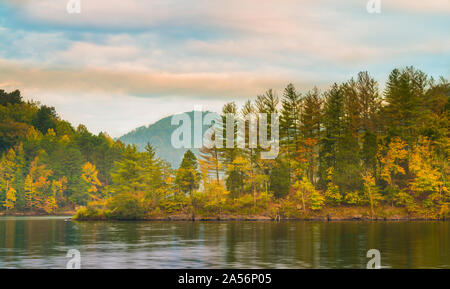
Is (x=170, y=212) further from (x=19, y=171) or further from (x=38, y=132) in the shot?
(x=38, y=132)

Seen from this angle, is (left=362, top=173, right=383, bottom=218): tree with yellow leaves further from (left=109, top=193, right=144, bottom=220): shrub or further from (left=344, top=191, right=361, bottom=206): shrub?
(left=109, top=193, right=144, bottom=220): shrub

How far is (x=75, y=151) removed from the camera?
142125 mm

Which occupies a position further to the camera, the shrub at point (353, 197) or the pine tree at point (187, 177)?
the pine tree at point (187, 177)

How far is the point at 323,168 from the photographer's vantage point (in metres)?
93.6

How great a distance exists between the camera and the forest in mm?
86438

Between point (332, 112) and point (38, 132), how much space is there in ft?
302

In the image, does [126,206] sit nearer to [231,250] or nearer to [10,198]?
[231,250]

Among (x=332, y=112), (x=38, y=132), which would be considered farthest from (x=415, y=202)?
(x=38, y=132)

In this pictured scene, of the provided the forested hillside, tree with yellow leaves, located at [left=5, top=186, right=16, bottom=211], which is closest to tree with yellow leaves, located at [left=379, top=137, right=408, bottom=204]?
the forested hillside

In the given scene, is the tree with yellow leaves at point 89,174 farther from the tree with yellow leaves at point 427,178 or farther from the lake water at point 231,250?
the lake water at point 231,250

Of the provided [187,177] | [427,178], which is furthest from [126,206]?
[427,178]

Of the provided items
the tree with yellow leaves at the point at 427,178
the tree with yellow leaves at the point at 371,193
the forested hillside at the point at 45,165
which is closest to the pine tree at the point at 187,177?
the tree with yellow leaves at the point at 371,193

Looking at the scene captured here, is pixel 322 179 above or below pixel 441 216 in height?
above

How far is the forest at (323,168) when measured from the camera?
86.4 meters
